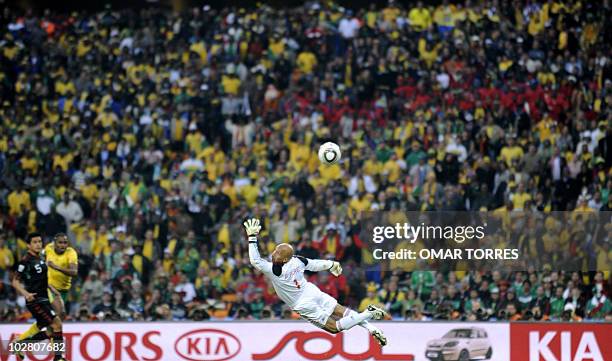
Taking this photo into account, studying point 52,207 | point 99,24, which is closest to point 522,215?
point 52,207

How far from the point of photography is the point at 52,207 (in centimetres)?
2569

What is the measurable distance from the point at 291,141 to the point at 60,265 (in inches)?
387

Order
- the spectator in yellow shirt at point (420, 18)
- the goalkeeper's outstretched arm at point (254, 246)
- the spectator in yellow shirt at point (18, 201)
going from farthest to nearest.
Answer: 1. the spectator in yellow shirt at point (420, 18)
2. the spectator in yellow shirt at point (18, 201)
3. the goalkeeper's outstretched arm at point (254, 246)

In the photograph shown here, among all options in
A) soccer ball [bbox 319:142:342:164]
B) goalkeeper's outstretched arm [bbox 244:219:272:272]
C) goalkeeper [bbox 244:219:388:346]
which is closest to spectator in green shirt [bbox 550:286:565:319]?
goalkeeper [bbox 244:219:388:346]

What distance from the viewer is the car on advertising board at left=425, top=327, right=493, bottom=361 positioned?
62.7ft

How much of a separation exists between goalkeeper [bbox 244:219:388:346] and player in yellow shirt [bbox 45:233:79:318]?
2935mm

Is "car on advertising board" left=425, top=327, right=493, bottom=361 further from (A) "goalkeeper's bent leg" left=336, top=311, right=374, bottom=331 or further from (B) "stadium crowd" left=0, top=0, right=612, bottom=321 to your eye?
(A) "goalkeeper's bent leg" left=336, top=311, right=374, bottom=331

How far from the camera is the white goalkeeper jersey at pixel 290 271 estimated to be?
681 inches

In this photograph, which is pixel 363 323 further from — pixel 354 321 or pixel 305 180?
pixel 305 180

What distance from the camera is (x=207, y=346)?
19.5m

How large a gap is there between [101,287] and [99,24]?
11268 millimetres

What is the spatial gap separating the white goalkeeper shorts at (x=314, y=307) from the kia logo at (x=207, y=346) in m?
2.16

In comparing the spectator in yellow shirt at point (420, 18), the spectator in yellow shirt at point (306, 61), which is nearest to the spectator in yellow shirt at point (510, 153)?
the spectator in yellow shirt at point (420, 18)

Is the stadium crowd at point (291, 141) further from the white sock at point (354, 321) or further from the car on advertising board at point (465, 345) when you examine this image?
the white sock at point (354, 321)
